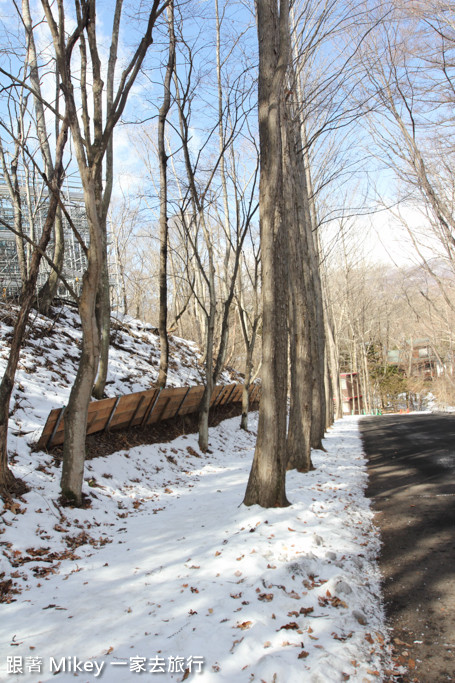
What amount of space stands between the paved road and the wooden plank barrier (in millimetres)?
4657

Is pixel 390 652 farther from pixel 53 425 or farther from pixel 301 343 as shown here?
pixel 301 343

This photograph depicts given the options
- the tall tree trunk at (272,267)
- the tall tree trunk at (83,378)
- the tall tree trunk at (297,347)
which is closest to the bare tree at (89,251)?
the tall tree trunk at (83,378)

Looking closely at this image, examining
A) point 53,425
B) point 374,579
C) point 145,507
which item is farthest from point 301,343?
point 374,579

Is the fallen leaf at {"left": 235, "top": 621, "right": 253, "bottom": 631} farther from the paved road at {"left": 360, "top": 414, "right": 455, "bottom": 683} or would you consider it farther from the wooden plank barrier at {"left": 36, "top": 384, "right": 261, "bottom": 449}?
the wooden plank barrier at {"left": 36, "top": 384, "right": 261, "bottom": 449}

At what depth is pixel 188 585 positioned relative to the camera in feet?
11.4

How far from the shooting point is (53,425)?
6551 mm

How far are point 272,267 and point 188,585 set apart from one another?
358 cm

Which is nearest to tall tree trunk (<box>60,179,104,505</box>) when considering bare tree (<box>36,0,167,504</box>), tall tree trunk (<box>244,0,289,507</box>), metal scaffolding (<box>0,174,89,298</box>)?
bare tree (<box>36,0,167,504</box>)

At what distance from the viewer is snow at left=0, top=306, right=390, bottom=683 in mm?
Answer: 2525

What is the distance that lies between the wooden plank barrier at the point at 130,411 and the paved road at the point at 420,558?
15.3 ft

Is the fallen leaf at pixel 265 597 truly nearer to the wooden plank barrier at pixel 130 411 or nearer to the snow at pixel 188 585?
the snow at pixel 188 585

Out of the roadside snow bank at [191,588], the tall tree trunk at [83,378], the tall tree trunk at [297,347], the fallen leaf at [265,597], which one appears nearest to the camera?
the roadside snow bank at [191,588]

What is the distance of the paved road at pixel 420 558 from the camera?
2549 millimetres

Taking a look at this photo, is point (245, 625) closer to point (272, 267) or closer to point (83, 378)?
point (272, 267)
